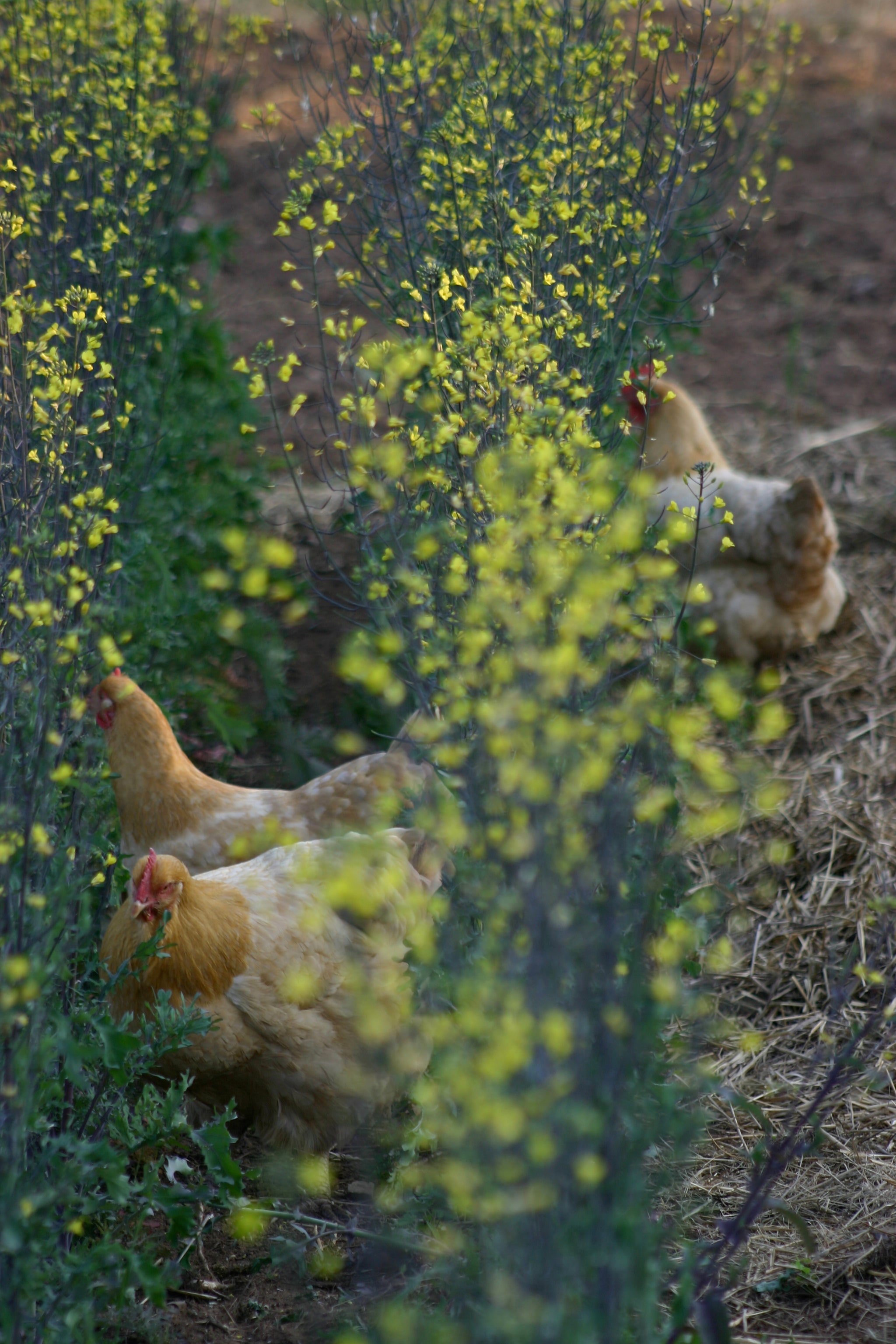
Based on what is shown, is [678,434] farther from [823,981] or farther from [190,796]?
[190,796]

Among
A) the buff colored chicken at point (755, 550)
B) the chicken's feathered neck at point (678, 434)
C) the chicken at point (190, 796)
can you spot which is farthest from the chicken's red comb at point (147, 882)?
the chicken's feathered neck at point (678, 434)

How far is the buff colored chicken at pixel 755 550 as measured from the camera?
466cm

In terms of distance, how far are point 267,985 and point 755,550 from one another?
2.82 metres

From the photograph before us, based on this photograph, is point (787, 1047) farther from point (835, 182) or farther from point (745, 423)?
point (835, 182)

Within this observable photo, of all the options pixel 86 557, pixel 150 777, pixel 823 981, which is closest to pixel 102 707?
pixel 150 777

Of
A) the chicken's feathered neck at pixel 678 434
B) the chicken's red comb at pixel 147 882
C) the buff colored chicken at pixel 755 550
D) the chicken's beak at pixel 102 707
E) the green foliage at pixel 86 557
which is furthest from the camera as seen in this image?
the chicken's feathered neck at pixel 678 434

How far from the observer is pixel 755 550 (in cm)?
484

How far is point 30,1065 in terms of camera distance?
197 cm

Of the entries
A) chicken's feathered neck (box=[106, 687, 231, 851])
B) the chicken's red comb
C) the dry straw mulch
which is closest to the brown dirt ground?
the dry straw mulch

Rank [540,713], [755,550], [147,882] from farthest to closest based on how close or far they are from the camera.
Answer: [755,550]
[147,882]
[540,713]

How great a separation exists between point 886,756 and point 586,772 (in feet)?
10.2

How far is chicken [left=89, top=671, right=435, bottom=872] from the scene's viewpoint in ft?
11.7

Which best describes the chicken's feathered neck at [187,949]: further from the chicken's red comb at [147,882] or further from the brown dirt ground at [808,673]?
the brown dirt ground at [808,673]

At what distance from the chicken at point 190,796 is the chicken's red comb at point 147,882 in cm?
61
